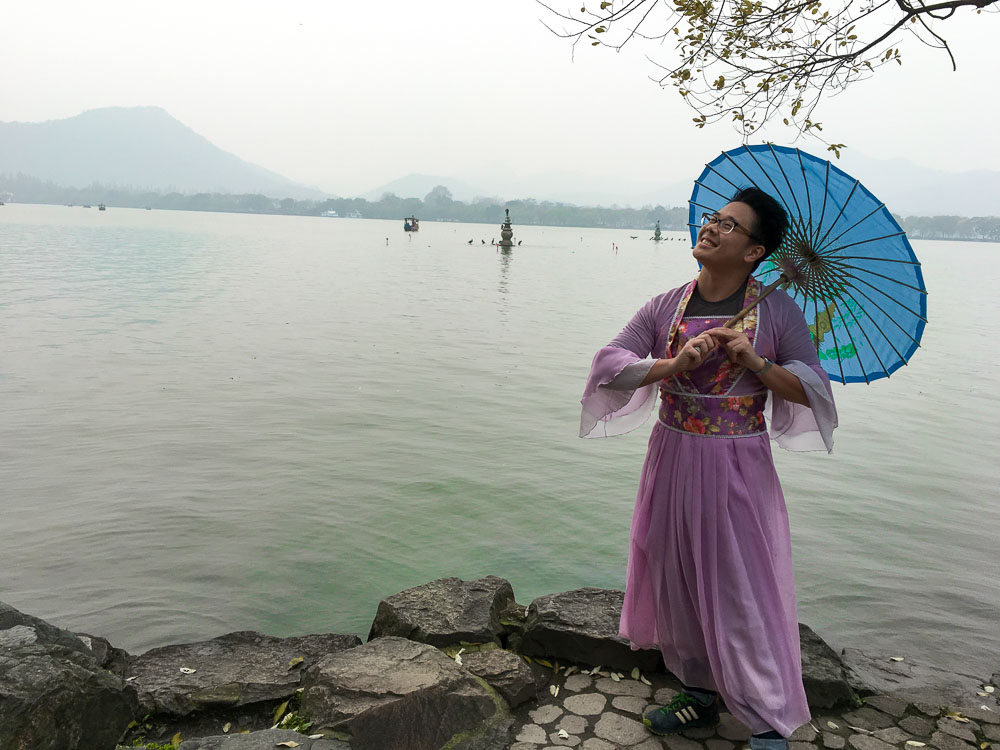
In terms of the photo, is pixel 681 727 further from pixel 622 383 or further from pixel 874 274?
pixel 874 274

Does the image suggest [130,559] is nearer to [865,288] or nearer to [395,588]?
[395,588]

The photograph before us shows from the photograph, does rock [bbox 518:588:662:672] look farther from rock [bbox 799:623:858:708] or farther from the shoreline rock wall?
rock [bbox 799:623:858:708]

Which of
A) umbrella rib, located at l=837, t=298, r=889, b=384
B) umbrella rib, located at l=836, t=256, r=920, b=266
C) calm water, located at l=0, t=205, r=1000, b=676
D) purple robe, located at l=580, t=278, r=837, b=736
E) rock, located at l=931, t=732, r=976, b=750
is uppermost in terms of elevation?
umbrella rib, located at l=836, t=256, r=920, b=266

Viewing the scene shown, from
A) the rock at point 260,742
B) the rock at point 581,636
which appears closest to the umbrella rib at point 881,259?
the rock at point 581,636

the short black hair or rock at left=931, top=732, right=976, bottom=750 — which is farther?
rock at left=931, top=732, right=976, bottom=750

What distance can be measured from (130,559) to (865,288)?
4.68 m

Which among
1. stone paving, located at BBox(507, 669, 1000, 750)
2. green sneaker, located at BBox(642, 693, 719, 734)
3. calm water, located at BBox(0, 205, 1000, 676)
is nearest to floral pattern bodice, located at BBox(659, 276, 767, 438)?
green sneaker, located at BBox(642, 693, 719, 734)

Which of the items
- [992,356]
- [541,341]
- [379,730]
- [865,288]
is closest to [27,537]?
[379,730]

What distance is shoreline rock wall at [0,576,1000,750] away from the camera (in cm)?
285

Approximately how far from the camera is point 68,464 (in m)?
6.98

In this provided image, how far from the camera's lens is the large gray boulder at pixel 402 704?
297 cm

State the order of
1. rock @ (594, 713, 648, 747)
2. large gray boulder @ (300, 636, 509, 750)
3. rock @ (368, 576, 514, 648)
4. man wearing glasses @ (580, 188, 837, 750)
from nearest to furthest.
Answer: man wearing glasses @ (580, 188, 837, 750) → large gray boulder @ (300, 636, 509, 750) → rock @ (594, 713, 648, 747) → rock @ (368, 576, 514, 648)

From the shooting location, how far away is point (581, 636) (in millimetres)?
3623

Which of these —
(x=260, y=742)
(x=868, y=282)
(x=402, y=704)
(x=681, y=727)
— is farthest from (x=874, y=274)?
(x=260, y=742)
